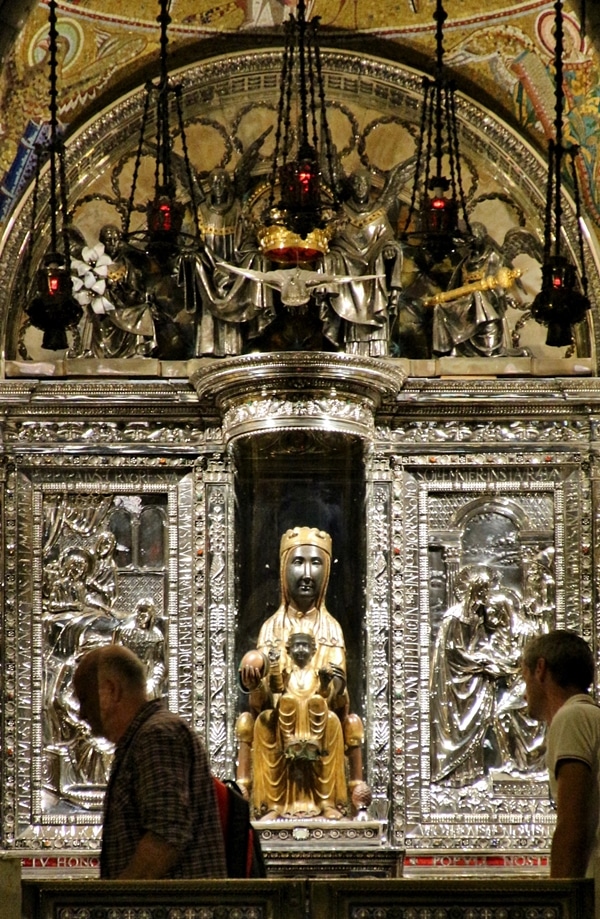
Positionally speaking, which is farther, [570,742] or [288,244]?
[288,244]

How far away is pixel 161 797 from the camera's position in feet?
25.8

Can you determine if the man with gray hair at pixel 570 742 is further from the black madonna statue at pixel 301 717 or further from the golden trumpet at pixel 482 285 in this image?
the golden trumpet at pixel 482 285

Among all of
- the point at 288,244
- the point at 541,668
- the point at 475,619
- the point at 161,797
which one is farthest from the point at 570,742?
the point at 288,244

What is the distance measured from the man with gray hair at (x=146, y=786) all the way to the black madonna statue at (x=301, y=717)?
8063 millimetres

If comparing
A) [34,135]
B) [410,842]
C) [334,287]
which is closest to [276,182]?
[334,287]

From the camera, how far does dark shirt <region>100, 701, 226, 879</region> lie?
311 inches

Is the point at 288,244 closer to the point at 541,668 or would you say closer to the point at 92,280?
the point at 92,280

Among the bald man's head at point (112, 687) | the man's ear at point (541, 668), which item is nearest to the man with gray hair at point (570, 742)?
the man's ear at point (541, 668)

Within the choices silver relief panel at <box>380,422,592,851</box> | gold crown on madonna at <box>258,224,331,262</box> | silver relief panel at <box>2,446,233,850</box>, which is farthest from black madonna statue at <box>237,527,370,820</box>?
gold crown on madonna at <box>258,224,331,262</box>

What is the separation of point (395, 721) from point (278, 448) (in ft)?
8.10

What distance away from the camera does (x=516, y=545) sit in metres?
17.3

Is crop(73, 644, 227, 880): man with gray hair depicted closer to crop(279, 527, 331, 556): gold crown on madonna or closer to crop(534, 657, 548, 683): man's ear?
crop(534, 657, 548, 683): man's ear

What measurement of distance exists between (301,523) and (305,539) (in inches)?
15.5

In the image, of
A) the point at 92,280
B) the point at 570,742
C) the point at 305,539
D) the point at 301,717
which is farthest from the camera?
the point at 92,280
